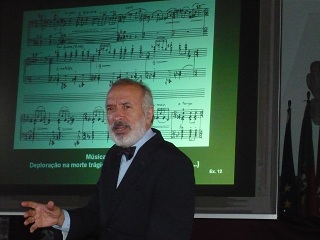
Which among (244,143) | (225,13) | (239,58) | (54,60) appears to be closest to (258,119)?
(244,143)

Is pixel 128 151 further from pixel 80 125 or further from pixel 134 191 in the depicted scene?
pixel 80 125

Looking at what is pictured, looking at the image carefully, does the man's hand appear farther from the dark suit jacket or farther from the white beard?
the white beard

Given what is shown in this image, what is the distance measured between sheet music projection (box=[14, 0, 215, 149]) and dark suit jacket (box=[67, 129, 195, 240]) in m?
0.86

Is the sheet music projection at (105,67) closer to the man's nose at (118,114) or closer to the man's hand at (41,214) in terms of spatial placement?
the man's nose at (118,114)

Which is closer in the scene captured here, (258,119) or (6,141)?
(258,119)

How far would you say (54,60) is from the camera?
388 centimetres

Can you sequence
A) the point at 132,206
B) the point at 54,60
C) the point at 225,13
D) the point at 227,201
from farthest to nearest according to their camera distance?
the point at 54,60 → the point at 225,13 → the point at 227,201 → the point at 132,206

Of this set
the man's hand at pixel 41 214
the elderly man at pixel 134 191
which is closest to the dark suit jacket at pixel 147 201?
the elderly man at pixel 134 191

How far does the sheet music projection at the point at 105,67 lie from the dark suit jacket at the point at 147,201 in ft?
2.84

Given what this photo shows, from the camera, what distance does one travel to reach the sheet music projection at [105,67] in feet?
11.7

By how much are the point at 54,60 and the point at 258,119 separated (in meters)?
1.25

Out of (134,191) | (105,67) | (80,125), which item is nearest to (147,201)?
(134,191)

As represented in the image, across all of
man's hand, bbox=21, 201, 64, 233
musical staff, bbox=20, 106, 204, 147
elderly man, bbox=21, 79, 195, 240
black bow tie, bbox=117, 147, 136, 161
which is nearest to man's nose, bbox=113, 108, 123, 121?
elderly man, bbox=21, 79, 195, 240

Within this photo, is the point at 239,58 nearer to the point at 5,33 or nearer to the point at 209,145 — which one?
the point at 209,145
